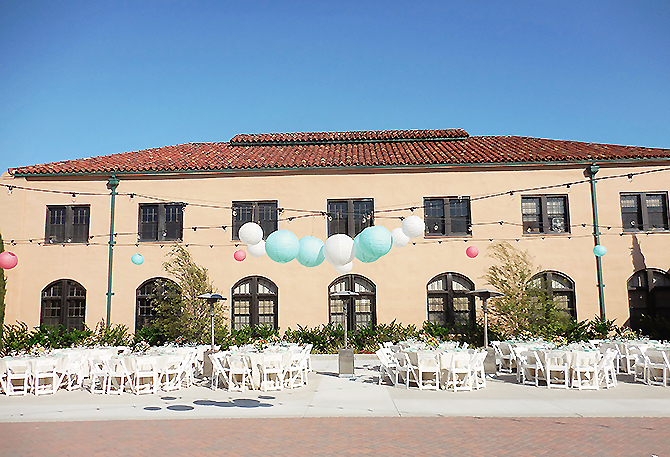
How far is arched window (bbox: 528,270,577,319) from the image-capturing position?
18.8 meters

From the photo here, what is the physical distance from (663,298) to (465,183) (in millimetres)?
7539

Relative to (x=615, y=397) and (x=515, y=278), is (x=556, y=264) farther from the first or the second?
(x=615, y=397)

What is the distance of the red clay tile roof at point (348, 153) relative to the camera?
1953cm

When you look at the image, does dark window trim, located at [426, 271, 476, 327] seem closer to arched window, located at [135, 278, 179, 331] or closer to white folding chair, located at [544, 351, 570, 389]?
white folding chair, located at [544, 351, 570, 389]

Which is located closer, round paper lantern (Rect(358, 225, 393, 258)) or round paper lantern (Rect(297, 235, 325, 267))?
round paper lantern (Rect(358, 225, 393, 258))

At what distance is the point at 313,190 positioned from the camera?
1964 centimetres

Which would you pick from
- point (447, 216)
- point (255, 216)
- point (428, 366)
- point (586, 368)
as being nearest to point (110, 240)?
point (255, 216)

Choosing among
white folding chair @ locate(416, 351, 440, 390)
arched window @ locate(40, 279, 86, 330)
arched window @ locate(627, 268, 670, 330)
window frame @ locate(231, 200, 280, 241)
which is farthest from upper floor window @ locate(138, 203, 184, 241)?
arched window @ locate(627, 268, 670, 330)

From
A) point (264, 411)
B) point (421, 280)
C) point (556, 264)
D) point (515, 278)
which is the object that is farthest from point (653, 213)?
point (264, 411)

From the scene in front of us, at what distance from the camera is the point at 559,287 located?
62.0 feet

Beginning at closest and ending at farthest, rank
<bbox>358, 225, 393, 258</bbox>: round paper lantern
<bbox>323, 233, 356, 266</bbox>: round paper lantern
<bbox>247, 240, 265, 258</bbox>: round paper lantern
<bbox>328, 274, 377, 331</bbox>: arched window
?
Result: <bbox>358, 225, 393, 258</bbox>: round paper lantern
<bbox>323, 233, 356, 266</bbox>: round paper lantern
<bbox>247, 240, 265, 258</bbox>: round paper lantern
<bbox>328, 274, 377, 331</bbox>: arched window

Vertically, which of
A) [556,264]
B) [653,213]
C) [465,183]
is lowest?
[556,264]

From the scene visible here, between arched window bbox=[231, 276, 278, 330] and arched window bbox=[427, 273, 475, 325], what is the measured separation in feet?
17.6

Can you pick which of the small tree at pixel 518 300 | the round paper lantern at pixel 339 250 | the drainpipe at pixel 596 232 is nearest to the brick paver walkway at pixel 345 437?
the round paper lantern at pixel 339 250
